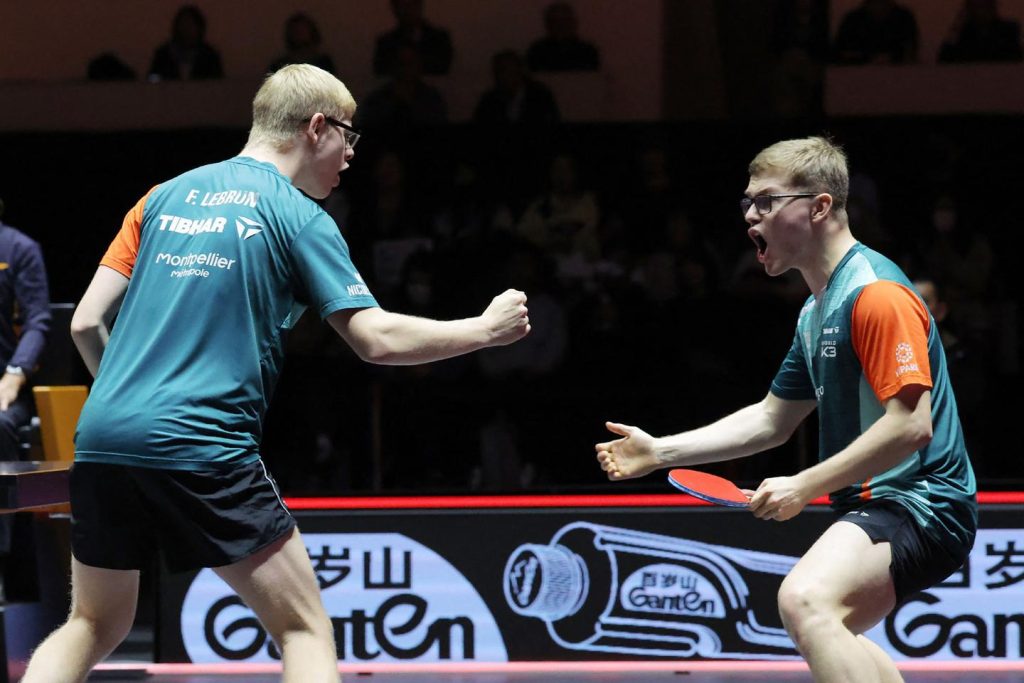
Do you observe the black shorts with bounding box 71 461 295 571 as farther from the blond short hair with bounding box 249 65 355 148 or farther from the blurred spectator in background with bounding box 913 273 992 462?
the blurred spectator in background with bounding box 913 273 992 462

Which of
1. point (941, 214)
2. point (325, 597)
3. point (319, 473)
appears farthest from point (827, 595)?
point (941, 214)

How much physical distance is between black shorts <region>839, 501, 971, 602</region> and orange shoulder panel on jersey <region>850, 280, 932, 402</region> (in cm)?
29

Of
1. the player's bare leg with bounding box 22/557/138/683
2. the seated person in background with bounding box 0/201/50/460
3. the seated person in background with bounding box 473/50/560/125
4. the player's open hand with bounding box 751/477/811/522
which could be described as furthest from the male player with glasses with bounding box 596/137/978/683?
the seated person in background with bounding box 473/50/560/125

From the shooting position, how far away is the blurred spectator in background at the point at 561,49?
9.22 metres

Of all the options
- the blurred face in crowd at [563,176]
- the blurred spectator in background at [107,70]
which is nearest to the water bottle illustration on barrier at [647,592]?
the blurred face in crowd at [563,176]

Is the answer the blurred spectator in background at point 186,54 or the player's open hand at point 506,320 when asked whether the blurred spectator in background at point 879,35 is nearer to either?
the blurred spectator in background at point 186,54

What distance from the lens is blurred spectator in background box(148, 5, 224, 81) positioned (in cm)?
941

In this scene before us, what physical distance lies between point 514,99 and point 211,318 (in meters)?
5.94

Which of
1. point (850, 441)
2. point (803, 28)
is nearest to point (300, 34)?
point (803, 28)

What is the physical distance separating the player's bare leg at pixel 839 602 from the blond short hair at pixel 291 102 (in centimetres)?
144

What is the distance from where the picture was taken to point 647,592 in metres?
5.39

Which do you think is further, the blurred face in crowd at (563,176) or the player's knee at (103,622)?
the blurred face in crowd at (563,176)

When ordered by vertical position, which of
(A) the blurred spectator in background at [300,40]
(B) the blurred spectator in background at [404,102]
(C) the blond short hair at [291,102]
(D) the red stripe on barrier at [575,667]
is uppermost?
(A) the blurred spectator in background at [300,40]

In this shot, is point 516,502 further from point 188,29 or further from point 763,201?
point 188,29
